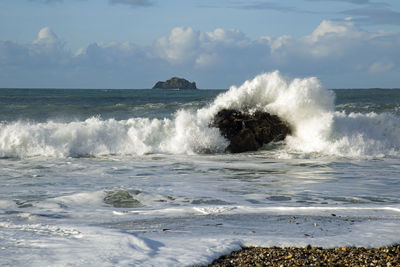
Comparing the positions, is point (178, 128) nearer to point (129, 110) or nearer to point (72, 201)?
point (72, 201)

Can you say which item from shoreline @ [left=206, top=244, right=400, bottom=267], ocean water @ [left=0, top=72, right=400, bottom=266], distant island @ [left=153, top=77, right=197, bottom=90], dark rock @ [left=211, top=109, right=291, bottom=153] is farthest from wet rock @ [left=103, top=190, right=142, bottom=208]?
distant island @ [left=153, top=77, right=197, bottom=90]

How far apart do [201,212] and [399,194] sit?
3228 millimetres

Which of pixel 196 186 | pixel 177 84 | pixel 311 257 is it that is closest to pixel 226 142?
pixel 196 186

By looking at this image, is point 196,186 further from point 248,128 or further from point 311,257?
point 248,128

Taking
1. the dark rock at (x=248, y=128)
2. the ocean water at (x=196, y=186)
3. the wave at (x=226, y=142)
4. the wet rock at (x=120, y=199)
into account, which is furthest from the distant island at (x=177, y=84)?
the wet rock at (x=120, y=199)

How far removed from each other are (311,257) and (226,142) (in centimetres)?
890

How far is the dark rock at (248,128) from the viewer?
1286 cm

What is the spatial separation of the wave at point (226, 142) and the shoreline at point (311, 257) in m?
7.99

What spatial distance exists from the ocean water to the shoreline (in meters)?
0.15

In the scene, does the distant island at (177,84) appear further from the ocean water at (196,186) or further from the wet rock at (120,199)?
the wet rock at (120,199)

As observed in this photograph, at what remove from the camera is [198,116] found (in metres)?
14.0

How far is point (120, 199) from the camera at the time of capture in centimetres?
678

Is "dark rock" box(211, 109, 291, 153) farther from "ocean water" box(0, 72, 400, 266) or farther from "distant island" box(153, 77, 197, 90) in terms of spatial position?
"distant island" box(153, 77, 197, 90)

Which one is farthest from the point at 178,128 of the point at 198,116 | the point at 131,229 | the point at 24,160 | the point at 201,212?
the point at 131,229
